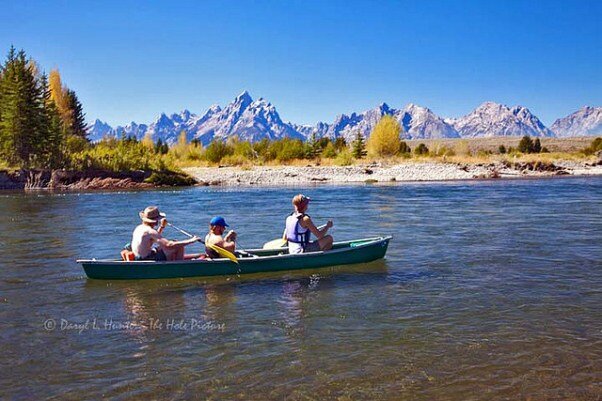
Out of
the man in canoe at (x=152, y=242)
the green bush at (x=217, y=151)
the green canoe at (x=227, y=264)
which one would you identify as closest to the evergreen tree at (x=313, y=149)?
the green bush at (x=217, y=151)

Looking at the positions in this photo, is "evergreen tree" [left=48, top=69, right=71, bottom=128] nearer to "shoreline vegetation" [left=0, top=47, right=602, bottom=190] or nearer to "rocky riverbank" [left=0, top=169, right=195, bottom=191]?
"shoreline vegetation" [left=0, top=47, right=602, bottom=190]

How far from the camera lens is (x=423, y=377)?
6316 millimetres

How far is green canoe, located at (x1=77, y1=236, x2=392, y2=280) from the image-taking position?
11.0 metres

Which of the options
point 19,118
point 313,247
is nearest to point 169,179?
point 19,118

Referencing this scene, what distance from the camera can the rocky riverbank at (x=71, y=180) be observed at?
1898 inches

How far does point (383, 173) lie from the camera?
186 feet

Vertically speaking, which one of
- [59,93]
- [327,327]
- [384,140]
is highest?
[59,93]

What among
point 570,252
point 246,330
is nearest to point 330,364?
point 246,330

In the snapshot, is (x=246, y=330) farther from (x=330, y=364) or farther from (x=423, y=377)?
(x=423, y=377)

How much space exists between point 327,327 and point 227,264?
3.74 metres

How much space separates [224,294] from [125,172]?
42835 mm

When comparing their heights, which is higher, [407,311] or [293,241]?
[293,241]

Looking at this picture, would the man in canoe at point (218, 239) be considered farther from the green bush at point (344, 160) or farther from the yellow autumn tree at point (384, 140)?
the yellow autumn tree at point (384, 140)

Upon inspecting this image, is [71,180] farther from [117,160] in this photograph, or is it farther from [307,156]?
[307,156]
